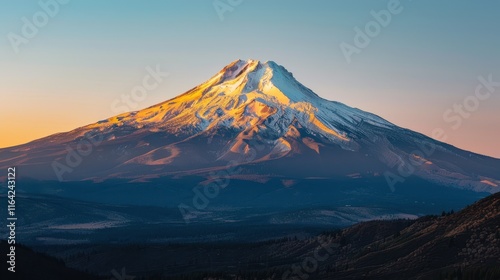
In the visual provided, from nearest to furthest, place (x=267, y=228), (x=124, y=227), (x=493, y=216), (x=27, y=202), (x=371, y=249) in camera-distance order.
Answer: (x=493, y=216), (x=371, y=249), (x=267, y=228), (x=124, y=227), (x=27, y=202)

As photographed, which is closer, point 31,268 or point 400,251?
point 31,268

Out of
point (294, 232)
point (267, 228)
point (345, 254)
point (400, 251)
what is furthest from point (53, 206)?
point (400, 251)

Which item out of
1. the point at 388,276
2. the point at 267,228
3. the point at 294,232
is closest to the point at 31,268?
the point at 388,276

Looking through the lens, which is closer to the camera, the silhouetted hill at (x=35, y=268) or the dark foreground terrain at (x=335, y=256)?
the silhouetted hill at (x=35, y=268)

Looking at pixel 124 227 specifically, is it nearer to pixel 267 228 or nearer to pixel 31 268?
pixel 267 228

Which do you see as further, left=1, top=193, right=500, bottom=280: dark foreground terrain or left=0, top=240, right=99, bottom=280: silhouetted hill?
left=1, top=193, right=500, bottom=280: dark foreground terrain

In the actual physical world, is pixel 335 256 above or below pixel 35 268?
below

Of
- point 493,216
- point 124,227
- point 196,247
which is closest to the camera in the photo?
point 493,216

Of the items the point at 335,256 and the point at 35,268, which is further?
the point at 335,256
